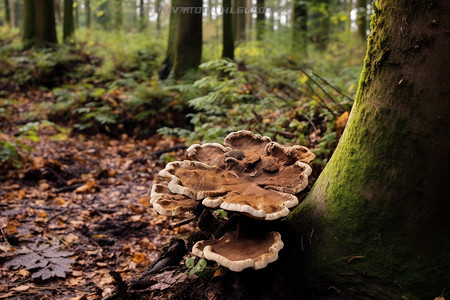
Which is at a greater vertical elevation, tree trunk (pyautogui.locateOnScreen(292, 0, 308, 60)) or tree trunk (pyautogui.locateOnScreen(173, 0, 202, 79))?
tree trunk (pyautogui.locateOnScreen(292, 0, 308, 60))

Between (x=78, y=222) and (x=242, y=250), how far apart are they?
3.45 meters

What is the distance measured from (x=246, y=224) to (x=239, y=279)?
38 centimetres

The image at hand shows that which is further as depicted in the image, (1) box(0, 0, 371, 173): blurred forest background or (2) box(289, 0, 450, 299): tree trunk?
(1) box(0, 0, 371, 173): blurred forest background

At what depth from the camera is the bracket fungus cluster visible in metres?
2.14

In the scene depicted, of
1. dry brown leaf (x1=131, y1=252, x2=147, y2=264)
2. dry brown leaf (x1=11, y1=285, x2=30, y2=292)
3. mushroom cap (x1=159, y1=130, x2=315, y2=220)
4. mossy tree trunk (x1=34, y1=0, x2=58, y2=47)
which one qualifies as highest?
mossy tree trunk (x1=34, y1=0, x2=58, y2=47)

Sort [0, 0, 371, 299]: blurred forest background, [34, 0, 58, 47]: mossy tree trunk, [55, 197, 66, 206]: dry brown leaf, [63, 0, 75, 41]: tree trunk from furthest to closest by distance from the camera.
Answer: [63, 0, 75, 41]: tree trunk
[34, 0, 58, 47]: mossy tree trunk
[55, 197, 66, 206]: dry brown leaf
[0, 0, 371, 299]: blurred forest background

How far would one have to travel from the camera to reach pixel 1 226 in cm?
425

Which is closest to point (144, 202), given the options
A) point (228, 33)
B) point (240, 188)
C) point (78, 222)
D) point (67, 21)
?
point (78, 222)

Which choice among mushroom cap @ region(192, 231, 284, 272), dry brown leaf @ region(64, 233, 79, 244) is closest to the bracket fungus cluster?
mushroom cap @ region(192, 231, 284, 272)

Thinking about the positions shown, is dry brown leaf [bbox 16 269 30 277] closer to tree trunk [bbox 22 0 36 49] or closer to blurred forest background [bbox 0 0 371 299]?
blurred forest background [bbox 0 0 371 299]

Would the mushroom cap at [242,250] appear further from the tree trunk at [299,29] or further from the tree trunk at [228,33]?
Result: the tree trunk at [299,29]

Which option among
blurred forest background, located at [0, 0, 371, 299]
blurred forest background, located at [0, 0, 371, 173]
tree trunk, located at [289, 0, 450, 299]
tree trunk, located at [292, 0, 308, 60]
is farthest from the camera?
tree trunk, located at [292, 0, 308, 60]

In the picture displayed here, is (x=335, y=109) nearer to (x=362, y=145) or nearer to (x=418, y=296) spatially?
(x=362, y=145)

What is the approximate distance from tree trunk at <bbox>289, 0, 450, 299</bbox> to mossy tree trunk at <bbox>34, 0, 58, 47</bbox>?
51.9 ft
